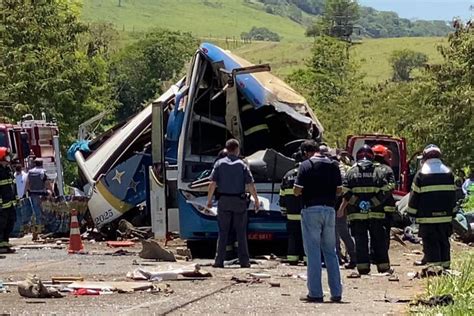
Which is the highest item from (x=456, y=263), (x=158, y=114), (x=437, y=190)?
(x=158, y=114)

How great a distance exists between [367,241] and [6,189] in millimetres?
6810

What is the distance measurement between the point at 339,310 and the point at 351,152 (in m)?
12.5

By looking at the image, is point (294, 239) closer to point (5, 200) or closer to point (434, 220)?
point (434, 220)

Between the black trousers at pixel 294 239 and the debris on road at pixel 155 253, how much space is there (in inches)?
66.9

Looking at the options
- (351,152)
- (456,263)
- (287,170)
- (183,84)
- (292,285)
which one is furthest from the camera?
(351,152)

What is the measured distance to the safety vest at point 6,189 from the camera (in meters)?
18.0

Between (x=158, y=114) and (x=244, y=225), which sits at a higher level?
(x=158, y=114)

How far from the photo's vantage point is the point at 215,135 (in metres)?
17.5

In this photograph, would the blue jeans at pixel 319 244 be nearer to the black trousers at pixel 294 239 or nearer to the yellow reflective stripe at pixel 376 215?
the yellow reflective stripe at pixel 376 215

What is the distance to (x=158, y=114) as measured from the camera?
55.4 feet

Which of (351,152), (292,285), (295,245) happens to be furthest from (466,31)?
(292,285)

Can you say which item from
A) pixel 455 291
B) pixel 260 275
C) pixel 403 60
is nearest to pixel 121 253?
pixel 260 275

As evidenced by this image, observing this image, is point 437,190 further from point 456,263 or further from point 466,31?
point 466,31

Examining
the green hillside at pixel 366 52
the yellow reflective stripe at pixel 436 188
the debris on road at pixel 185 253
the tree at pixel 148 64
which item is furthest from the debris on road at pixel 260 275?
the green hillside at pixel 366 52
